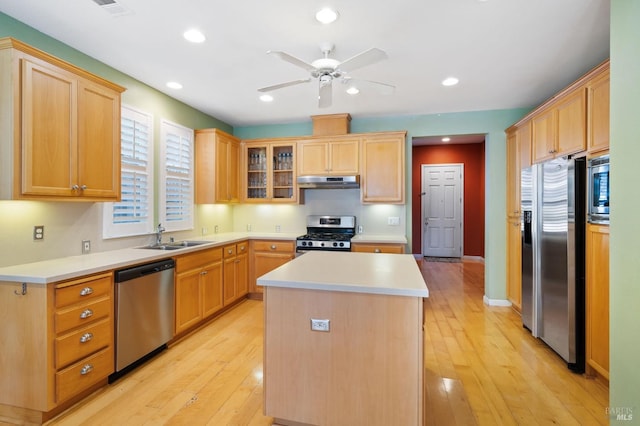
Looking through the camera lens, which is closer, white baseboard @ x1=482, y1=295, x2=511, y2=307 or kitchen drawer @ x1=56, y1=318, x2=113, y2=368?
kitchen drawer @ x1=56, y1=318, x2=113, y2=368

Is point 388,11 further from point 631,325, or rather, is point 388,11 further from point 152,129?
point 152,129

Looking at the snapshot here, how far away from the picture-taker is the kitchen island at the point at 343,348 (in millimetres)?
1616

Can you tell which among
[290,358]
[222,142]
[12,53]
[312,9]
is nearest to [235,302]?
[222,142]

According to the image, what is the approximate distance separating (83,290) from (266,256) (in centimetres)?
242

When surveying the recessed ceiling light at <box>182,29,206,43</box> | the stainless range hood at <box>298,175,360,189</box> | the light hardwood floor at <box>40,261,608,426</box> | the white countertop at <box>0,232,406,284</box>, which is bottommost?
the light hardwood floor at <box>40,261,608,426</box>

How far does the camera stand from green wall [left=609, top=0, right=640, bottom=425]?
1.51 metres

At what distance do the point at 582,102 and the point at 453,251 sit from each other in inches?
210

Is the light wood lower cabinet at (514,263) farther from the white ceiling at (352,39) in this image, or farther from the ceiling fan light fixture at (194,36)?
the ceiling fan light fixture at (194,36)

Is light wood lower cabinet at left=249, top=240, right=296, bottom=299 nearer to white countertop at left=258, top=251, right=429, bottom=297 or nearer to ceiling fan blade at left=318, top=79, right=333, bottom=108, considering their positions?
white countertop at left=258, top=251, right=429, bottom=297

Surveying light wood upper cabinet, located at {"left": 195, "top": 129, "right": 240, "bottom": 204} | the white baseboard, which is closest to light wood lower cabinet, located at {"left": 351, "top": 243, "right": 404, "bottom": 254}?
the white baseboard

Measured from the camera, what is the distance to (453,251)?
7441mm

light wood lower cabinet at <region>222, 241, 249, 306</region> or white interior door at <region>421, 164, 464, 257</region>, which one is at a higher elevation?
white interior door at <region>421, 164, 464, 257</region>

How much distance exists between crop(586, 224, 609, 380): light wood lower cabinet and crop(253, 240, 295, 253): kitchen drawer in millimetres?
3103

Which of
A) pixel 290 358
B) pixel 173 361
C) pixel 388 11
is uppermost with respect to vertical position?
pixel 388 11
